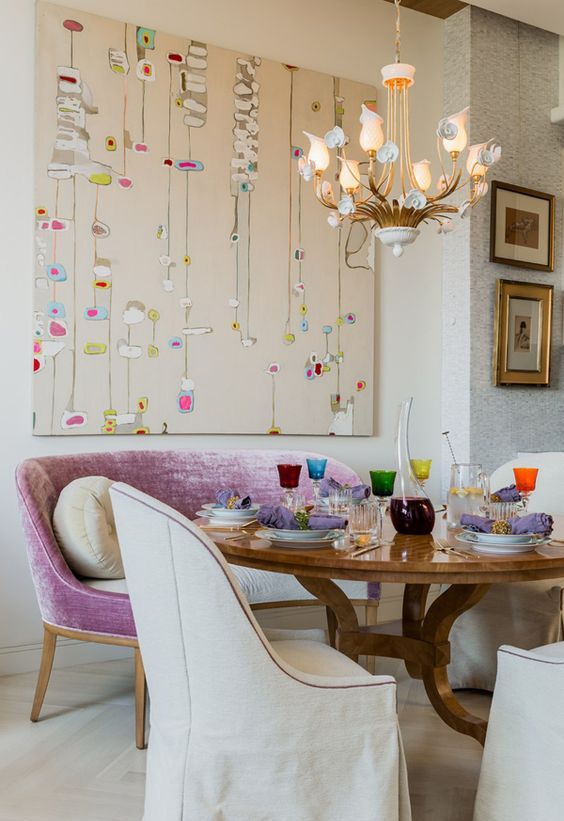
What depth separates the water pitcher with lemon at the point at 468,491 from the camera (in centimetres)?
222

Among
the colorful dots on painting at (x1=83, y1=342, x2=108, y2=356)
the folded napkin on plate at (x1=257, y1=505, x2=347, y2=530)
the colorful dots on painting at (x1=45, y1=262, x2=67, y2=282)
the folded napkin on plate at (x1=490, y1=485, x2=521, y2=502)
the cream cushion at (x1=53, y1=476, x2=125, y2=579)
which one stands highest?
the colorful dots on painting at (x1=45, y1=262, x2=67, y2=282)

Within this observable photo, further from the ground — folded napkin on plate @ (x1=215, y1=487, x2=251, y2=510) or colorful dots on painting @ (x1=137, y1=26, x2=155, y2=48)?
colorful dots on painting @ (x1=137, y1=26, x2=155, y2=48)

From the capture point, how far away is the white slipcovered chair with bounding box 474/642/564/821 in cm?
156

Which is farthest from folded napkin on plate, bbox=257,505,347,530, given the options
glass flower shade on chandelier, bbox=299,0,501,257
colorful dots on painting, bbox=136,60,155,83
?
colorful dots on painting, bbox=136,60,155,83

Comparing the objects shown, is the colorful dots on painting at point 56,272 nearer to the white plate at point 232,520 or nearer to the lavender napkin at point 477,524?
the white plate at point 232,520

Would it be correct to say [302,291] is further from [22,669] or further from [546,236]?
[22,669]

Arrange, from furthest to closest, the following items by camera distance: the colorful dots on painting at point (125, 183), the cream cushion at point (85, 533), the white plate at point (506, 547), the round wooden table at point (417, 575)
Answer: the colorful dots on painting at point (125, 183), the cream cushion at point (85, 533), the white plate at point (506, 547), the round wooden table at point (417, 575)

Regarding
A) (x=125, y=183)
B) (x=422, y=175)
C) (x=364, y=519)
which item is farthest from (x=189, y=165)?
(x=364, y=519)

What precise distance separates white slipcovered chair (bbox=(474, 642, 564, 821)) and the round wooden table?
0.65 feet

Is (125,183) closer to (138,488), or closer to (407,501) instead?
(138,488)

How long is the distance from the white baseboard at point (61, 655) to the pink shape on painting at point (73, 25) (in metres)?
2.48

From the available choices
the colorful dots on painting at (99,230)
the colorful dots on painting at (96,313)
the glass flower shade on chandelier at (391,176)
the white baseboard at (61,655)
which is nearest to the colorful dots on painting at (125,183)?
the colorful dots on painting at (99,230)

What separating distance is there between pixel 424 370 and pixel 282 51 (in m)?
1.78

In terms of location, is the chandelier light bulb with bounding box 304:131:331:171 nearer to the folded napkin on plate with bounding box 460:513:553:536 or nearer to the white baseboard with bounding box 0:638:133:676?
the folded napkin on plate with bounding box 460:513:553:536
